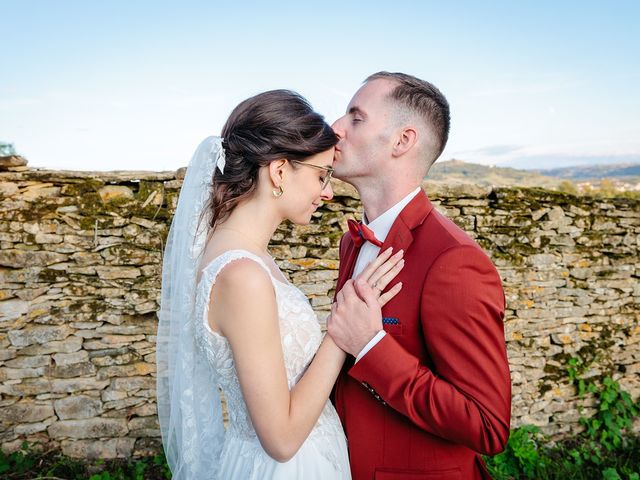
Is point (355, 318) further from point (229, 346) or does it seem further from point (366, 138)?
point (366, 138)

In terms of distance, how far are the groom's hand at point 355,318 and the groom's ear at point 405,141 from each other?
0.75 metres

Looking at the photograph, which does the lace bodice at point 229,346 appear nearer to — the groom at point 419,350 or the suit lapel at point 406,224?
the groom at point 419,350

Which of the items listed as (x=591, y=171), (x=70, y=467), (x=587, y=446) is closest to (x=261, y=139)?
(x=70, y=467)

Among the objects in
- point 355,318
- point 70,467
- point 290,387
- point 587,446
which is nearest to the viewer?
point 355,318

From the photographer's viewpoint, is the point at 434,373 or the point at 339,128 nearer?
the point at 434,373

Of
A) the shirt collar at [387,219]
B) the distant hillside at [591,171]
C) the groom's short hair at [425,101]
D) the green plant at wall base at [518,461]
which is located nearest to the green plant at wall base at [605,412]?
the green plant at wall base at [518,461]

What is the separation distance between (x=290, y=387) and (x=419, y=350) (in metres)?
0.54

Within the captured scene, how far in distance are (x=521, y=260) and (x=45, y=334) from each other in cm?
502

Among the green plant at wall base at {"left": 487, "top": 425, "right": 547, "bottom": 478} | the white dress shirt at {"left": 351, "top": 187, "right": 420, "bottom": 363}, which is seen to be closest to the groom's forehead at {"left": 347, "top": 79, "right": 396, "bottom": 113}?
the white dress shirt at {"left": 351, "top": 187, "right": 420, "bottom": 363}

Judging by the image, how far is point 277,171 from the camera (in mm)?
2180

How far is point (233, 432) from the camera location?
7.41 feet

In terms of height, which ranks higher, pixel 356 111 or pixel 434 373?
pixel 356 111

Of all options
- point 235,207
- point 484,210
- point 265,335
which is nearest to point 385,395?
point 265,335

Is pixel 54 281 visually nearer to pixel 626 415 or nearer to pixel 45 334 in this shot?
pixel 45 334
